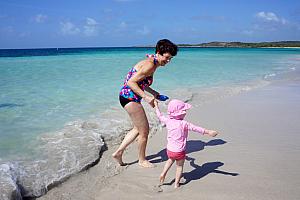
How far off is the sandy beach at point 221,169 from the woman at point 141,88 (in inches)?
15.1

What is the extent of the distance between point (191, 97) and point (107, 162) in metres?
5.11

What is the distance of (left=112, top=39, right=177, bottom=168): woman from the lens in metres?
3.59

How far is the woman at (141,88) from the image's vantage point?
3.59 metres

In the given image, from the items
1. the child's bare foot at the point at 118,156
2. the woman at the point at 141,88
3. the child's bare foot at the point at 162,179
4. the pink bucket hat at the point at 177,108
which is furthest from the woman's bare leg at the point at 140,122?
the pink bucket hat at the point at 177,108

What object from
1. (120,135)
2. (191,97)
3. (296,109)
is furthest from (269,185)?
(191,97)

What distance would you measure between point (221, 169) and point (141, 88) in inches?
55.4

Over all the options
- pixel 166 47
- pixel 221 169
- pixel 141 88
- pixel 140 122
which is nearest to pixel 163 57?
pixel 166 47

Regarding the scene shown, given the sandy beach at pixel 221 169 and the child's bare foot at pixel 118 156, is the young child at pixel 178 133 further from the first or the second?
the child's bare foot at pixel 118 156

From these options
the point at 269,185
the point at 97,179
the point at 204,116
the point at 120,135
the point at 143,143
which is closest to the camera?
the point at 269,185

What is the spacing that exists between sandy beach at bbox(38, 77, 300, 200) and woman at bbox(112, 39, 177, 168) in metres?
0.38

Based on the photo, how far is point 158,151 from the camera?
468 cm

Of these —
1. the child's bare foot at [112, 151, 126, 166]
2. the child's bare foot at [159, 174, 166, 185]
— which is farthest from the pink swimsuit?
the child's bare foot at [112, 151, 126, 166]

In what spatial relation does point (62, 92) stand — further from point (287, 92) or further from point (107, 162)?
point (287, 92)

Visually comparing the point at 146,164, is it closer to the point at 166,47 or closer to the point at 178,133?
the point at 178,133
